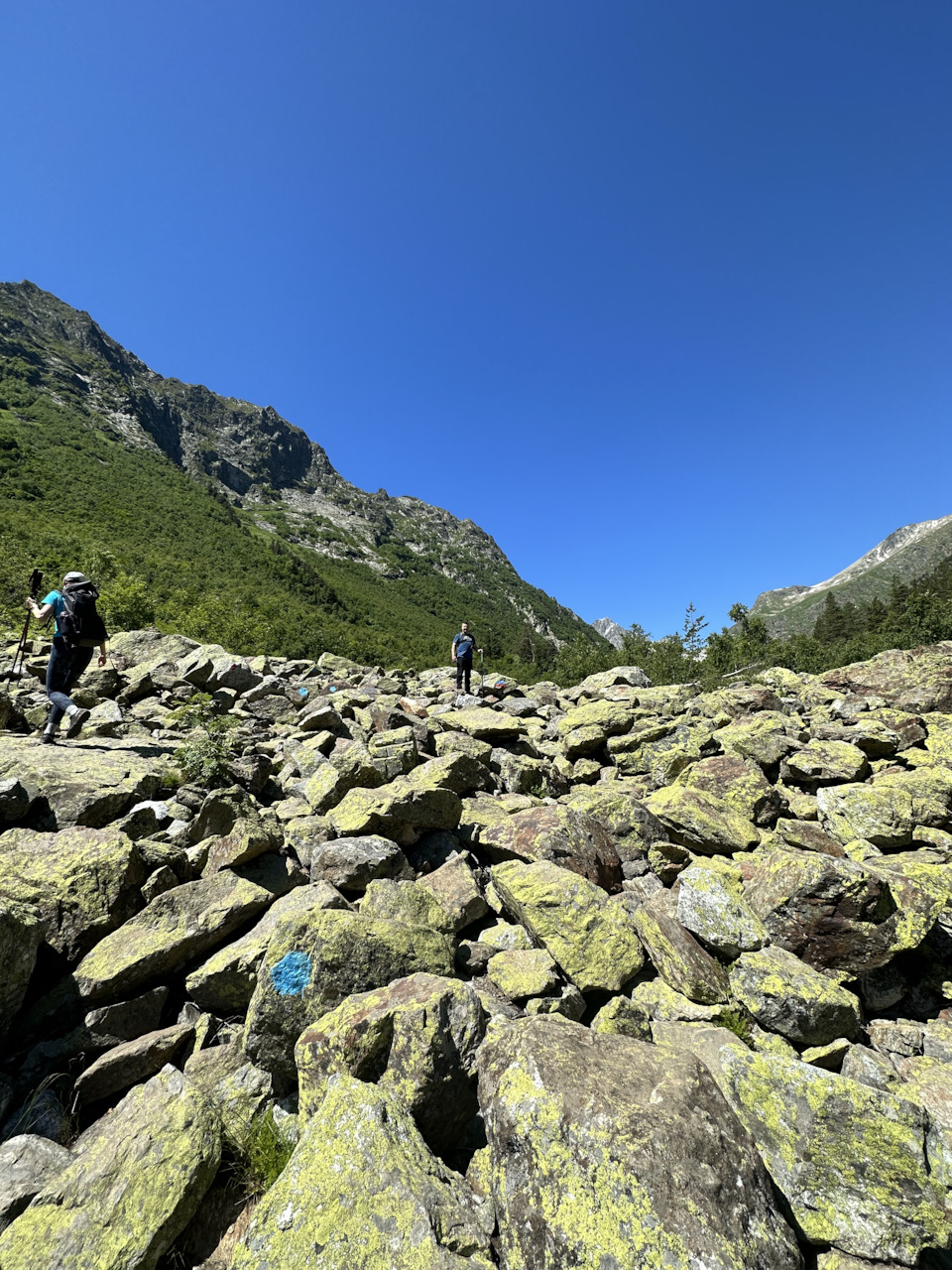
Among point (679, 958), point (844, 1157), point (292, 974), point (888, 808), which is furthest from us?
point (888, 808)

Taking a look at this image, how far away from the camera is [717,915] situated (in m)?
5.59

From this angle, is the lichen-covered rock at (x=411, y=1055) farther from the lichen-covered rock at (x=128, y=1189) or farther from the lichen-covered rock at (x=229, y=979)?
the lichen-covered rock at (x=229, y=979)

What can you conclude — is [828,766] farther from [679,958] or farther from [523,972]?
[523,972]

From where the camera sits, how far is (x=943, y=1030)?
15.9 ft

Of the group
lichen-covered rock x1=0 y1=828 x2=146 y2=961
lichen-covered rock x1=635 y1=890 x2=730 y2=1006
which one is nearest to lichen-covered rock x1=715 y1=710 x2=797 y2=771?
lichen-covered rock x1=635 y1=890 x2=730 y2=1006

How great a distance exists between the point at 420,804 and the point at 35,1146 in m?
4.54

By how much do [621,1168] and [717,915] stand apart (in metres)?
3.39

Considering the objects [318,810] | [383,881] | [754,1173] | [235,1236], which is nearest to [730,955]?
[754,1173]

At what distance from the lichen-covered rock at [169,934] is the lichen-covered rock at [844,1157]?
4.87 metres

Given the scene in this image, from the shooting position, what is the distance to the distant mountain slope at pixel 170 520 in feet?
162

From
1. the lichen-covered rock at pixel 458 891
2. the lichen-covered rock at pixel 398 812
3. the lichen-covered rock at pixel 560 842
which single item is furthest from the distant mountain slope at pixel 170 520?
the lichen-covered rock at pixel 458 891

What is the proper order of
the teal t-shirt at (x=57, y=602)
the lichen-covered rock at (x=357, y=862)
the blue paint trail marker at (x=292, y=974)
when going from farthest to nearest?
the teal t-shirt at (x=57, y=602)
the lichen-covered rock at (x=357, y=862)
the blue paint trail marker at (x=292, y=974)

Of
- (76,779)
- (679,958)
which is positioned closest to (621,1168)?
(679,958)

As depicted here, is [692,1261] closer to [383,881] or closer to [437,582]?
[383,881]
